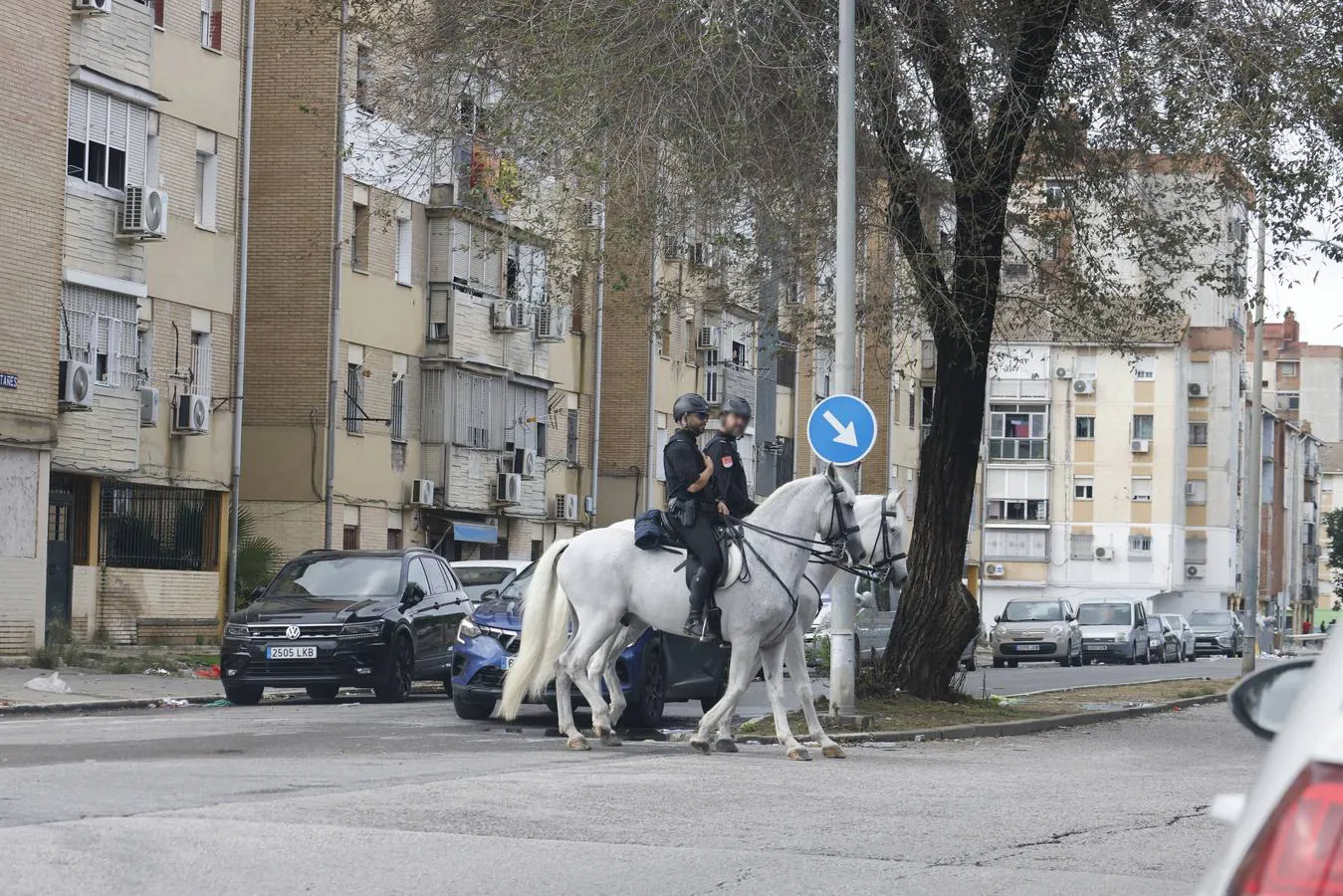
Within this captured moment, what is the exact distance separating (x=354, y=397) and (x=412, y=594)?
19.2 meters

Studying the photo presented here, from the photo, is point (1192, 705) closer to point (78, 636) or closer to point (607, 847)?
point (78, 636)

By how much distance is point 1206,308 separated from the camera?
104 meters

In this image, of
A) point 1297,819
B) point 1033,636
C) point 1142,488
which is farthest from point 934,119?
point 1142,488

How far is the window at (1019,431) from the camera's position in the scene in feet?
328

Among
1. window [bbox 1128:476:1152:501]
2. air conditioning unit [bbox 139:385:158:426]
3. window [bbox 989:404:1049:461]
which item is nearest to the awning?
air conditioning unit [bbox 139:385:158:426]

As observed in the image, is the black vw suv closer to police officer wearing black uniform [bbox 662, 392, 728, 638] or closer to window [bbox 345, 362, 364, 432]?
police officer wearing black uniform [bbox 662, 392, 728, 638]

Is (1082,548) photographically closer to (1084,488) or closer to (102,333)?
(1084,488)

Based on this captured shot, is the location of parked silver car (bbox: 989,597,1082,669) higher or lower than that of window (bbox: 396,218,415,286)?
lower

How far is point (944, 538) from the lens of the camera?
914 inches

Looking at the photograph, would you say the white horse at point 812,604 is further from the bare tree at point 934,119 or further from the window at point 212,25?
the window at point 212,25

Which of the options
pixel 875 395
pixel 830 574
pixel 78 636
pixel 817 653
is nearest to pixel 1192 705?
pixel 817 653

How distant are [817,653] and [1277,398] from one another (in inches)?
5564

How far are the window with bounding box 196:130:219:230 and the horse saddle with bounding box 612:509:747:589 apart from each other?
77.8ft

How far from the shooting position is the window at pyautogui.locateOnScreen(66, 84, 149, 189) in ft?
113
